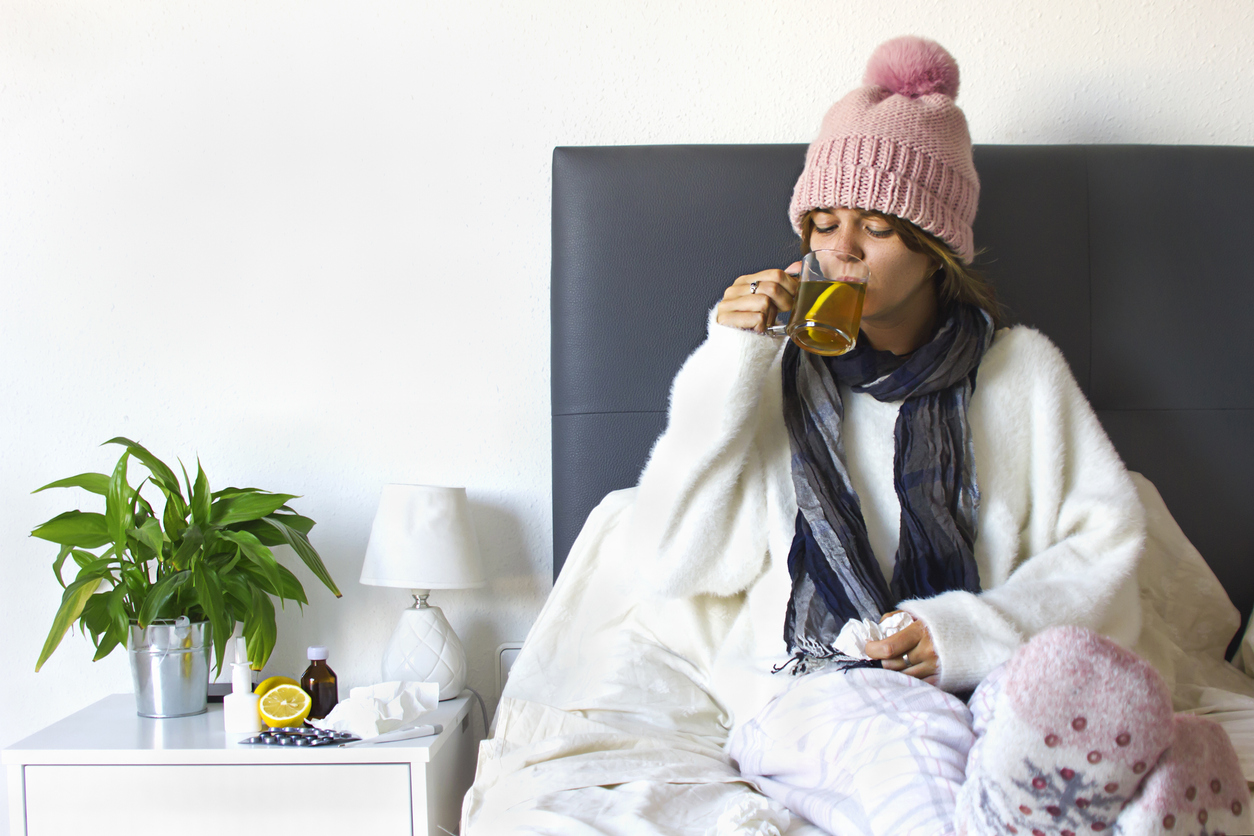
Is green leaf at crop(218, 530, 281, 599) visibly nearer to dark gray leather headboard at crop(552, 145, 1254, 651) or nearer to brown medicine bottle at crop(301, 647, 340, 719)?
brown medicine bottle at crop(301, 647, 340, 719)

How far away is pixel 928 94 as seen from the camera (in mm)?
1283

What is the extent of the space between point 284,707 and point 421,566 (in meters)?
0.28

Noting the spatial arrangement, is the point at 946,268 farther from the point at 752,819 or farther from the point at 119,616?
the point at 119,616

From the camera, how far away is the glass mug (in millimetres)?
1044

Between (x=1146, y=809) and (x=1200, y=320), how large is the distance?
1102 millimetres

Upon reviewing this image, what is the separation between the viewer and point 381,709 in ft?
4.25

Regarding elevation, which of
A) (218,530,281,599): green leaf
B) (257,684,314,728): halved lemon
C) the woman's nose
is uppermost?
the woman's nose

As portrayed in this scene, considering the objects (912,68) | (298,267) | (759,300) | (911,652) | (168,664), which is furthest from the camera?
(298,267)

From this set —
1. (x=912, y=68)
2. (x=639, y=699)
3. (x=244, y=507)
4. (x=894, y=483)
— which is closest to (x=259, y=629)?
(x=244, y=507)

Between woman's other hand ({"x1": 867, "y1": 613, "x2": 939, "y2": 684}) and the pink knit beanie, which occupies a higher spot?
the pink knit beanie

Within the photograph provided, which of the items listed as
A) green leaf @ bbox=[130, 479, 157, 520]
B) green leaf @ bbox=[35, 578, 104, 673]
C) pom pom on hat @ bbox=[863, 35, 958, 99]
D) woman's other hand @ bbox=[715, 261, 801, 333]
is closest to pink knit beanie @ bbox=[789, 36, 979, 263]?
pom pom on hat @ bbox=[863, 35, 958, 99]

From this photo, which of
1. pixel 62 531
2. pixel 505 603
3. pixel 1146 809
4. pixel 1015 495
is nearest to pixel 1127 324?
pixel 1015 495

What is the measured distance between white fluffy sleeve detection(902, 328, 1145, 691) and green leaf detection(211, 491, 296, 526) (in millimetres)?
960

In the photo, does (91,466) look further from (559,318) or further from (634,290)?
(634,290)
